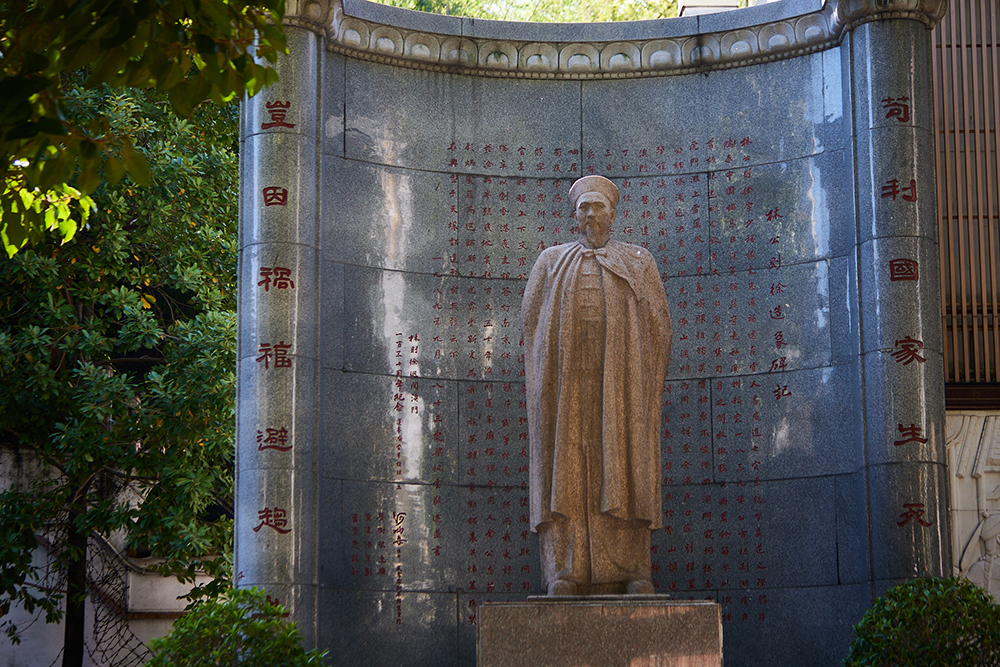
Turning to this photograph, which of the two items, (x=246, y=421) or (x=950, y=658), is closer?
(x=950, y=658)

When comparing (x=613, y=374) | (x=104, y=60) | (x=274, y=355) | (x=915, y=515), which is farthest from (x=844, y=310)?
(x=104, y=60)

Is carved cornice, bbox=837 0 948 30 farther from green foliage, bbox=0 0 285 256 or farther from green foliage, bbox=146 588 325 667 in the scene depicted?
green foliage, bbox=146 588 325 667

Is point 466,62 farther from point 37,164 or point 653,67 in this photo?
point 37,164

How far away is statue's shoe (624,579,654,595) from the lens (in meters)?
6.91

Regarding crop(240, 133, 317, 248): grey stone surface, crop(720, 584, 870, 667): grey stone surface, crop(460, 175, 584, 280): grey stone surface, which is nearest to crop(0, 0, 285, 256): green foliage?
crop(240, 133, 317, 248): grey stone surface

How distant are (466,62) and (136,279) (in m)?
4.33

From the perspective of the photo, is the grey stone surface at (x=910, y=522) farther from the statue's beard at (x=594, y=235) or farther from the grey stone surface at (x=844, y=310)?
the statue's beard at (x=594, y=235)

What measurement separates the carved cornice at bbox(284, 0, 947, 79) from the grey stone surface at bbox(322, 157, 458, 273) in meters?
1.06

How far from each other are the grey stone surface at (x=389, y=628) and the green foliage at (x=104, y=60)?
15.9 ft

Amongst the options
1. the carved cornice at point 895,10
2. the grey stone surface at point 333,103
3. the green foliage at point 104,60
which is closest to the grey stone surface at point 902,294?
the carved cornice at point 895,10

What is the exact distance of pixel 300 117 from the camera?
9219 mm

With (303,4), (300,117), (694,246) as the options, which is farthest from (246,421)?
(694,246)

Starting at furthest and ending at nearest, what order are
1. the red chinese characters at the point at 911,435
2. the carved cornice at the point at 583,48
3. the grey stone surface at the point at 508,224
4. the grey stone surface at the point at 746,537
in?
the grey stone surface at the point at 508,224
the carved cornice at the point at 583,48
the grey stone surface at the point at 746,537
the red chinese characters at the point at 911,435

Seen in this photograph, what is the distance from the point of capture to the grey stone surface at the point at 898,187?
911 centimetres
